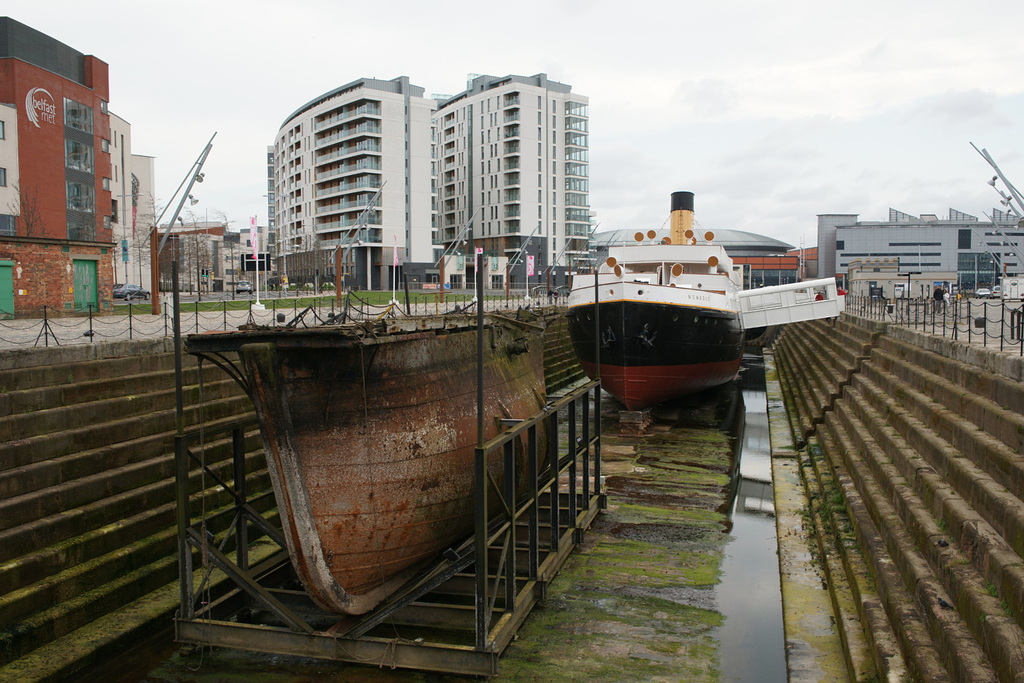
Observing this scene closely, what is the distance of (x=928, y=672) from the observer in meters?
5.67

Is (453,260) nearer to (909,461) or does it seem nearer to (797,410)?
(797,410)

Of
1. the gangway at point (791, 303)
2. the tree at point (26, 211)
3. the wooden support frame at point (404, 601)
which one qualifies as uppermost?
the tree at point (26, 211)

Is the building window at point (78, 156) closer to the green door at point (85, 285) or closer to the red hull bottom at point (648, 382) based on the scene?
the green door at point (85, 285)

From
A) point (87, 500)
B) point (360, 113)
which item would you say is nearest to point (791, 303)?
point (87, 500)

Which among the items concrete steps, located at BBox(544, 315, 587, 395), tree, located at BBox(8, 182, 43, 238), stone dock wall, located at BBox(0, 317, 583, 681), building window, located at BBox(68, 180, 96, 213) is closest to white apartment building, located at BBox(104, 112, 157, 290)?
building window, located at BBox(68, 180, 96, 213)

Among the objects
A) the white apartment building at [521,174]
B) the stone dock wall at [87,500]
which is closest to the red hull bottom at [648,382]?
the stone dock wall at [87,500]

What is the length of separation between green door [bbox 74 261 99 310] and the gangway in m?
20.6

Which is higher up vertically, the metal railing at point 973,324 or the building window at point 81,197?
the building window at point 81,197

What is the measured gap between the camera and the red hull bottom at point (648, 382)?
22.1 metres

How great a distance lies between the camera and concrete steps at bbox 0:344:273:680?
25.8 ft

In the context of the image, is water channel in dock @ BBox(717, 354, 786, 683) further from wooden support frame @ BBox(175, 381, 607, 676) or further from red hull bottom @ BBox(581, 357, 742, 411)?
red hull bottom @ BBox(581, 357, 742, 411)

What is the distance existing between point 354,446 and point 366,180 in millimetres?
65105

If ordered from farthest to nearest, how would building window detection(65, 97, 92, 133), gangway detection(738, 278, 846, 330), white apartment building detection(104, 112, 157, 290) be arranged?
white apartment building detection(104, 112, 157, 290)
building window detection(65, 97, 92, 133)
gangway detection(738, 278, 846, 330)

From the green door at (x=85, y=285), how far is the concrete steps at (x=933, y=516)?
19.4 metres
